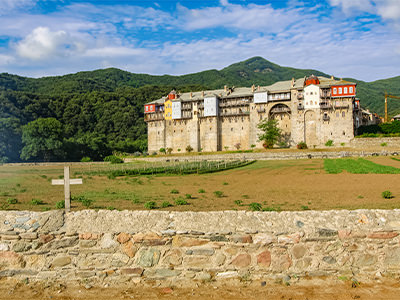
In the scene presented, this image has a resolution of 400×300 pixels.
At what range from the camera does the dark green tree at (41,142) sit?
196 ft

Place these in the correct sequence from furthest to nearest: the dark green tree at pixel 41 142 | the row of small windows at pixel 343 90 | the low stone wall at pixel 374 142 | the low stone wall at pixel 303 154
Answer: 1. the row of small windows at pixel 343 90
2. the dark green tree at pixel 41 142
3. the low stone wall at pixel 374 142
4. the low stone wall at pixel 303 154

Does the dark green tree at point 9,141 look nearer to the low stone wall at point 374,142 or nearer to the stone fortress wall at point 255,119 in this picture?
the stone fortress wall at point 255,119

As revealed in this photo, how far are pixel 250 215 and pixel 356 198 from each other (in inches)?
397

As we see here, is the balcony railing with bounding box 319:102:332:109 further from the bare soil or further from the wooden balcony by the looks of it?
the bare soil

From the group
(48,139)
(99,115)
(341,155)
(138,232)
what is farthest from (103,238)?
(99,115)

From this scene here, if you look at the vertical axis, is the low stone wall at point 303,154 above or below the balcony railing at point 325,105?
below

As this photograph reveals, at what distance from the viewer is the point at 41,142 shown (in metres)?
61.4

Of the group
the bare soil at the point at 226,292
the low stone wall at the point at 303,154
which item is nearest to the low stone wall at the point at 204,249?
the bare soil at the point at 226,292

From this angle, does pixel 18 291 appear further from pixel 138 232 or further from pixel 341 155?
pixel 341 155

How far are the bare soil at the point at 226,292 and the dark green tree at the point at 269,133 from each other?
64.1m

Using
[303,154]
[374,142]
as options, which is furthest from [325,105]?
[303,154]

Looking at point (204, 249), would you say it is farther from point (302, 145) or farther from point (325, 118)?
point (325, 118)

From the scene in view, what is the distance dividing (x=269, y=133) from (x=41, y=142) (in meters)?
46.6

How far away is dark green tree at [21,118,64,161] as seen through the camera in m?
59.6
